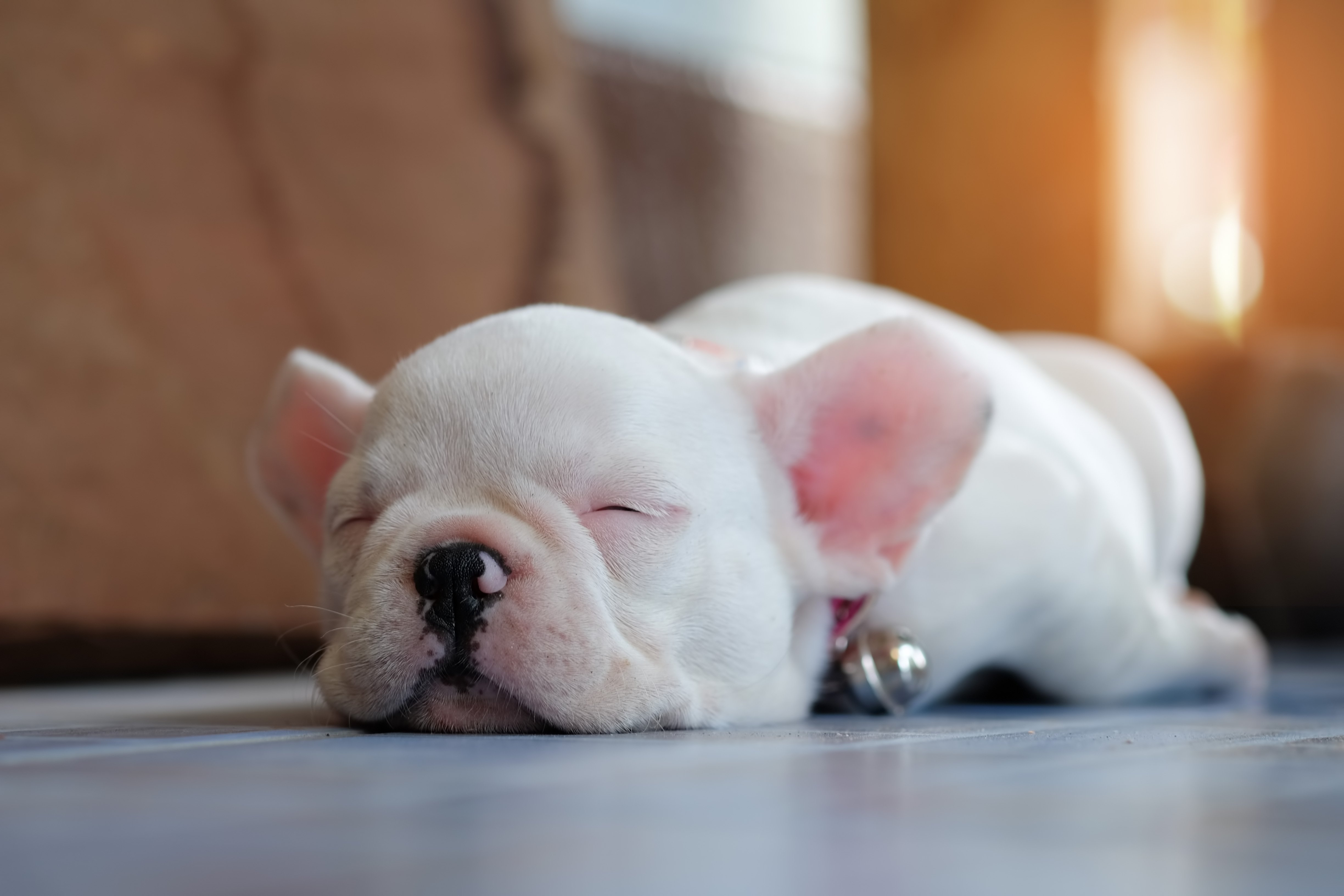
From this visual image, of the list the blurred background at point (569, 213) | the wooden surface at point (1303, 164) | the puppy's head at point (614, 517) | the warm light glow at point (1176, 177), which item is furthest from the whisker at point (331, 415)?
the wooden surface at point (1303, 164)

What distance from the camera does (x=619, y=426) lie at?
107cm

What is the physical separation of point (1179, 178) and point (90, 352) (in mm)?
2930

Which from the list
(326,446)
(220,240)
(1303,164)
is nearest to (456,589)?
(326,446)

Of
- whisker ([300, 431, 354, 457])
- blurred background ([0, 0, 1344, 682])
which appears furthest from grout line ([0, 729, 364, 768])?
blurred background ([0, 0, 1344, 682])

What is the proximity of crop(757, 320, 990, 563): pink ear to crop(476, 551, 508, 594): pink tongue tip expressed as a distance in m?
0.32

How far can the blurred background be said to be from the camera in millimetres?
1954

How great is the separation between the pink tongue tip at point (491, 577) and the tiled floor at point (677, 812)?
0.10 m

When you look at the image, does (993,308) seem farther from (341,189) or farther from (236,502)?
(236,502)

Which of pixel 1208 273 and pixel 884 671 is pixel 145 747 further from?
pixel 1208 273

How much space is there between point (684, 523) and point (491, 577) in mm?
177

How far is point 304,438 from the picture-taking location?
143 centimetres

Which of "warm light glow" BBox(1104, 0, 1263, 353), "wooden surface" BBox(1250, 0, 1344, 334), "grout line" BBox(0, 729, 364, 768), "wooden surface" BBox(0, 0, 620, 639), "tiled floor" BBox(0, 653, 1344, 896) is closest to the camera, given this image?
"tiled floor" BBox(0, 653, 1344, 896)

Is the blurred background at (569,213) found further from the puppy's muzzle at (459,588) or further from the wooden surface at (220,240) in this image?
the puppy's muzzle at (459,588)

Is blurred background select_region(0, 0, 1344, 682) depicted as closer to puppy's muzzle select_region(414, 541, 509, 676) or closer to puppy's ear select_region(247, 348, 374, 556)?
puppy's ear select_region(247, 348, 374, 556)
